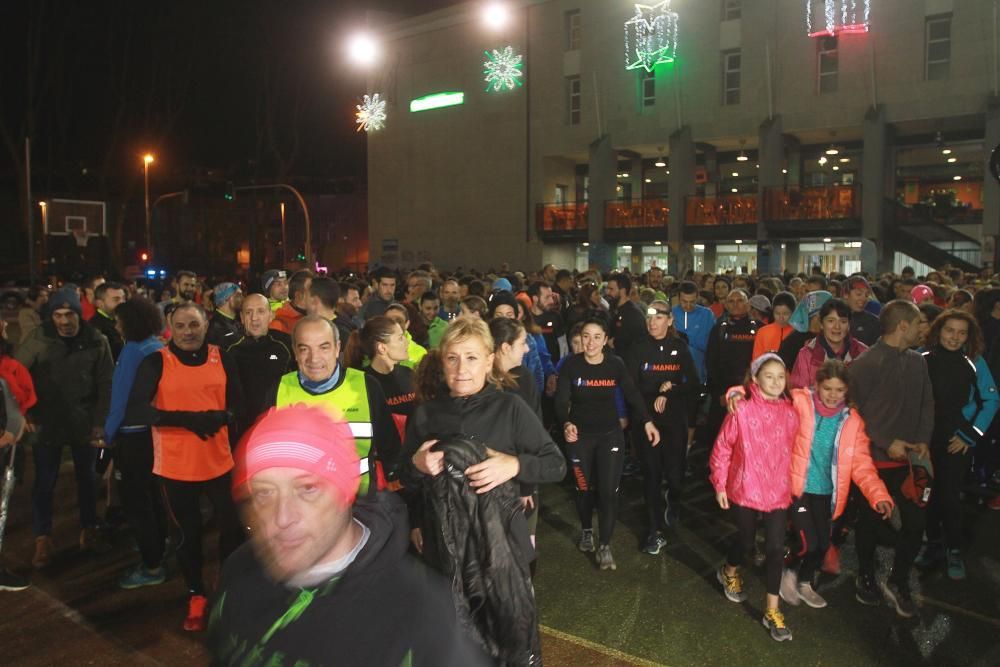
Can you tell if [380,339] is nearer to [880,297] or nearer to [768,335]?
[768,335]

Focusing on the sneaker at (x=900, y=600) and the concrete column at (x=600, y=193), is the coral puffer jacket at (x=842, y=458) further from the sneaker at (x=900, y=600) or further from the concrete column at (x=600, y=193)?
the concrete column at (x=600, y=193)

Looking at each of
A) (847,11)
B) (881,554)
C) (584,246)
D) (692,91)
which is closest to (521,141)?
(584,246)

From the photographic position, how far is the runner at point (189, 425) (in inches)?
180

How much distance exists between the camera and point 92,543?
5969 mm

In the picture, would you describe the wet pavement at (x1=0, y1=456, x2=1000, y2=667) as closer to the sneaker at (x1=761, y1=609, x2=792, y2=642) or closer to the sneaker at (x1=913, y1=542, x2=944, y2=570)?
the sneaker at (x1=761, y1=609, x2=792, y2=642)

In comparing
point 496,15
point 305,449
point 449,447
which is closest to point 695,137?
point 496,15

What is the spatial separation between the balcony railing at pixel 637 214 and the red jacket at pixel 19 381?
26.2m

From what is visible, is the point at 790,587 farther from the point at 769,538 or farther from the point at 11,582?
the point at 11,582

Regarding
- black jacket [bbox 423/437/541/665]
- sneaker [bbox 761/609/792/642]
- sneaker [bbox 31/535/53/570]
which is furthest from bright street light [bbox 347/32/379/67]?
black jacket [bbox 423/437/541/665]

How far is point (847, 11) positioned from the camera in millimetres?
23969

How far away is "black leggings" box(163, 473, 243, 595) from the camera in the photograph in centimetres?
463

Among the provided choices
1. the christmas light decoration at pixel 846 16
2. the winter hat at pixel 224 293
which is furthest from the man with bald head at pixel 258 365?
the christmas light decoration at pixel 846 16

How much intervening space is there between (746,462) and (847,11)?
24525 millimetres

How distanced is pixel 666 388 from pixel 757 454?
5.10ft
